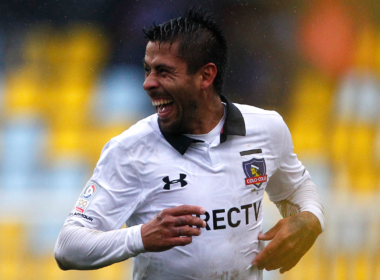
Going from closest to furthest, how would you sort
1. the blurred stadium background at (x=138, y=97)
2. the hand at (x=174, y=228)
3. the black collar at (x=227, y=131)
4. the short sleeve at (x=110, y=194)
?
the hand at (x=174, y=228) < the short sleeve at (x=110, y=194) < the black collar at (x=227, y=131) < the blurred stadium background at (x=138, y=97)

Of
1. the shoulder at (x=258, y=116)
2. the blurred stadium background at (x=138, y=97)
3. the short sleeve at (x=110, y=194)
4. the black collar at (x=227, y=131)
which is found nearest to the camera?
the short sleeve at (x=110, y=194)

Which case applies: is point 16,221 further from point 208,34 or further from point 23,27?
point 208,34

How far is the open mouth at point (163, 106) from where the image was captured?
1536 mm

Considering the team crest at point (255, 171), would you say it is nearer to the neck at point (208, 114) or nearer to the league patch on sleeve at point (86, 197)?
the neck at point (208, 114)

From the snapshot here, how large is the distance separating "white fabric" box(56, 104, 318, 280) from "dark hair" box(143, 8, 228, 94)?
0.23 meters

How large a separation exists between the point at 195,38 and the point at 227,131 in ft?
1.03

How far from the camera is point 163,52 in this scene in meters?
1.53

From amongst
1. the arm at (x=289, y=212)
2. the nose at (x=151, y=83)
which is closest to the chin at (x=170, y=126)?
the nose at (x=151, y=83)

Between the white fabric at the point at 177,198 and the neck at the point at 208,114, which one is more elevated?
the neck at the point at 208,114

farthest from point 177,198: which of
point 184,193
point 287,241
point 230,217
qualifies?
point 287,241

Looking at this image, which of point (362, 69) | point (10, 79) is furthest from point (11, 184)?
point (362, 69)

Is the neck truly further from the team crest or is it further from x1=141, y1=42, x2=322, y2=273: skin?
the team crest

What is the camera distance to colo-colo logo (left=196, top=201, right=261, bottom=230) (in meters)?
1.49

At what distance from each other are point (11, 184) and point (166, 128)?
275 cm
